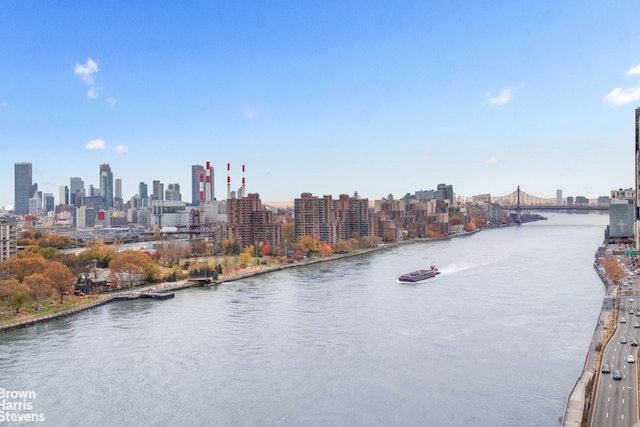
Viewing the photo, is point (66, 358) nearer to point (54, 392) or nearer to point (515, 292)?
point (54, 392)

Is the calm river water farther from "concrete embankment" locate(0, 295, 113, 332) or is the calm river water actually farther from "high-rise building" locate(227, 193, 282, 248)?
"high-rise building" locate(227, 193, 282, 248)

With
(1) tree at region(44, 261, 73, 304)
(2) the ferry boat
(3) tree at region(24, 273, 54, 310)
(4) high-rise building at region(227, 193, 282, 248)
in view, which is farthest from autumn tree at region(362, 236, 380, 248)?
(3) tree at region(24, 273, 54, 310)

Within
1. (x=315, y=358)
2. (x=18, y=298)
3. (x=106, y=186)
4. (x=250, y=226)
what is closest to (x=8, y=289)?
(x=18, y=298)

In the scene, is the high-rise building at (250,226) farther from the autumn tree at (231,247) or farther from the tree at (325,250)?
the tree at (325,250)

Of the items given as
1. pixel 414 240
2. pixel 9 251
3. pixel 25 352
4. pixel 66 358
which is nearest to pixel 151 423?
pixel 66 358

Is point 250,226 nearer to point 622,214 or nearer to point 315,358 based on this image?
point 622,214

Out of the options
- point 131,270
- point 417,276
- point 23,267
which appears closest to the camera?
point 23,267
